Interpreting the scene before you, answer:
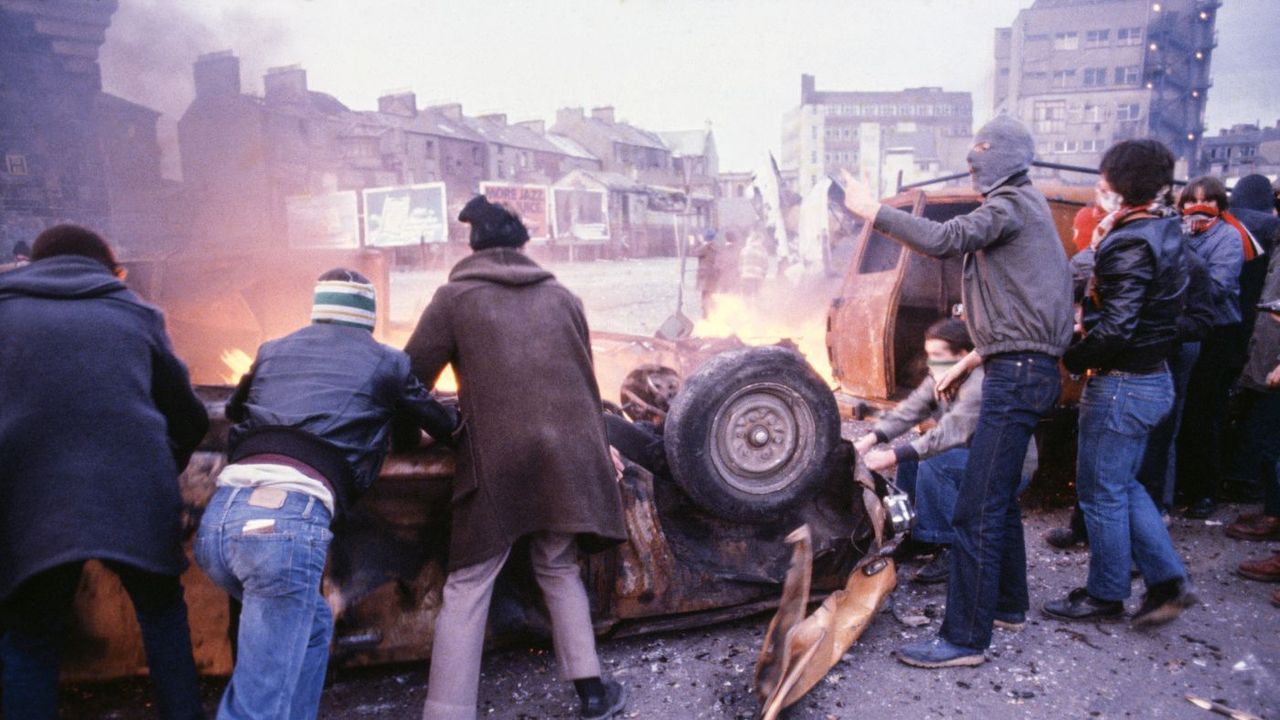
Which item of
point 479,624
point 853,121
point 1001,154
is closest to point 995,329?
point 1001,154

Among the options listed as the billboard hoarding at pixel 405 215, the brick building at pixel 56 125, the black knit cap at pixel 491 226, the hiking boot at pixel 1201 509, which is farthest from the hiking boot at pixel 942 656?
the brick building at pixel 56 125

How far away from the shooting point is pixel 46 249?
7.77 feet

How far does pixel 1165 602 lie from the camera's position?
337 cm

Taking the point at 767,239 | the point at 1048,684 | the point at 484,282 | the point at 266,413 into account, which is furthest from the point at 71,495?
the point at 767,239

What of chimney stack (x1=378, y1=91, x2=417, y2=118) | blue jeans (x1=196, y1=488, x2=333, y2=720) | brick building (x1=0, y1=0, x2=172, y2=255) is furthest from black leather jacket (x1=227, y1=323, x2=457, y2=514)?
chimney stack (x1=378, y1=91, x2=417, y2=118)

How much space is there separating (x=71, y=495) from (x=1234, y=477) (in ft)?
22.7

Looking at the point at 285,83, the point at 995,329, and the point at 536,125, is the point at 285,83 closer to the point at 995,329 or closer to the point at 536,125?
the point at 536,125

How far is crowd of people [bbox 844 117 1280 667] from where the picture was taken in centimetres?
301

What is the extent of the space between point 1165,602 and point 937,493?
1083 millimetres

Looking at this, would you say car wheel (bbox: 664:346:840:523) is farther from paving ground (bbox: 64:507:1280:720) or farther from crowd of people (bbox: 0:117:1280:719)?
paving ground (bbox: 64:507:1280:720)

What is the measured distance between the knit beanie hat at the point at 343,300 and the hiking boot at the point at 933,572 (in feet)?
10.5

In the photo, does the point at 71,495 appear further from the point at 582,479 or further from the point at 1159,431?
the point at 1159,431

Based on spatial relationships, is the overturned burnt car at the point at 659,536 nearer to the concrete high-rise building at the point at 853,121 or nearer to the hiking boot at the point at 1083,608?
the hiking boot at the point at 1083,608

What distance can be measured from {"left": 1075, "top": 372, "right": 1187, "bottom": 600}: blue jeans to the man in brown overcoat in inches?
90.1
